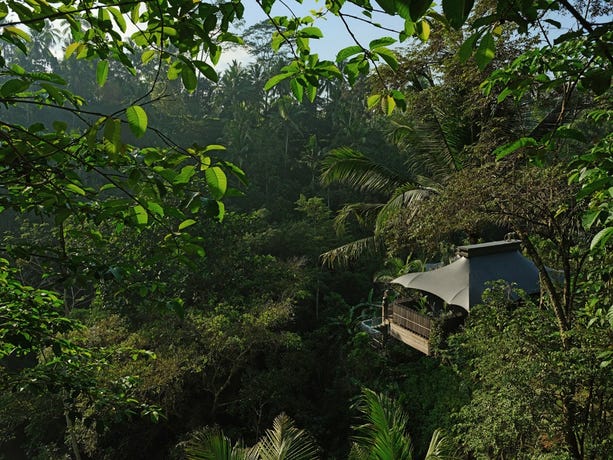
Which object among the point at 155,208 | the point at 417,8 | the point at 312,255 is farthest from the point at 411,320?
the point at 417,8

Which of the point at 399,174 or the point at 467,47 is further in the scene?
the point at 399,174

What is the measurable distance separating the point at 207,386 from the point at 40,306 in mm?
6186

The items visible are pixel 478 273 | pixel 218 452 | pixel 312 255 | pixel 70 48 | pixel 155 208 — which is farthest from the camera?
pixel 312 255

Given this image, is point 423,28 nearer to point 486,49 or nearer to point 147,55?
point 486,49

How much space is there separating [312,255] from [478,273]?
7017 mm

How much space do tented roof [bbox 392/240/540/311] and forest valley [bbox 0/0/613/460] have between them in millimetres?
302

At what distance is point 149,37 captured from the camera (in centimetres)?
107

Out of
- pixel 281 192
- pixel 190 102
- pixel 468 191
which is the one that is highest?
pixel 190 102

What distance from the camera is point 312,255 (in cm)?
1277

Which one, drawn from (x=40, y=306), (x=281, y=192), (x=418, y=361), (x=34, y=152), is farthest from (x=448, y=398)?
(x=281, y=192)

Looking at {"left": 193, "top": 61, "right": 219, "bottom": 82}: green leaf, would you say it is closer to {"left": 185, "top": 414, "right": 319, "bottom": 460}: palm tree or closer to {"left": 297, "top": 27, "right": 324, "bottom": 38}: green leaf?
{"left": 297, "top": 27, "right": 324, "bottom": 38}: green leaf

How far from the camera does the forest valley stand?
1.01m

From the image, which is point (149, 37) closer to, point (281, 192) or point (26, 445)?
point (26, 445)

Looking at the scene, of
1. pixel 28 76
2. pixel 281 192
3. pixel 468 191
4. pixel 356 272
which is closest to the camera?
pixel 28 76
